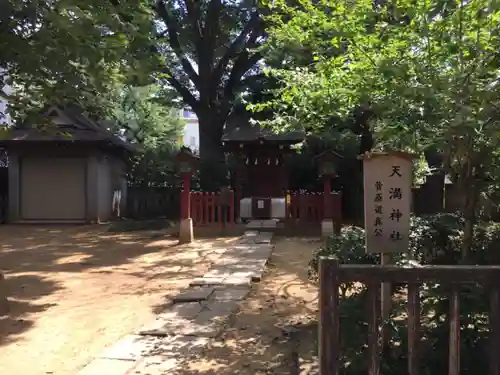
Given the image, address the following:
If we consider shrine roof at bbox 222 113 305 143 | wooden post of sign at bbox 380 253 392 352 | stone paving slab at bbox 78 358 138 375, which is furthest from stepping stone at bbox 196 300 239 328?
shrine roof at bbox 222 113 305 143

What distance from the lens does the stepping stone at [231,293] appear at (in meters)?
7.16

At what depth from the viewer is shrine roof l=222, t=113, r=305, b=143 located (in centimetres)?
1714

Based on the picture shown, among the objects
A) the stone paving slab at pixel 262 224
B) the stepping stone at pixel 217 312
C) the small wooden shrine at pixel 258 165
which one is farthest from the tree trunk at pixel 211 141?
the stepping stone at pixel 217 312

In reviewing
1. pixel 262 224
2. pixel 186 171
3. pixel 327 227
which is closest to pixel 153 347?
pixel 186 171

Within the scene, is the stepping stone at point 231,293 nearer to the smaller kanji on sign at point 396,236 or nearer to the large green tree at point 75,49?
the smaller kanji on sign at point 396,236

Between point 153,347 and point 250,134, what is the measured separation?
13.2 meters

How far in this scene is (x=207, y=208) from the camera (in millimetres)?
15219

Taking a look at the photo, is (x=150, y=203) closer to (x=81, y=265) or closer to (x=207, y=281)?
(x=81, y=265)

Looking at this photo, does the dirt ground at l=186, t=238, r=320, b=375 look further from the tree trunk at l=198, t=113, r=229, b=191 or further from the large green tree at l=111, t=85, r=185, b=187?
the large green tree at l=111, t=85, r=185, b=187

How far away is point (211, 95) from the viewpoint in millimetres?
21312

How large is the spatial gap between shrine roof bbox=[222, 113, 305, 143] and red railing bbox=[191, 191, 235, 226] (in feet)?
9.33

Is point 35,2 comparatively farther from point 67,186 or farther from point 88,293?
point 67,186

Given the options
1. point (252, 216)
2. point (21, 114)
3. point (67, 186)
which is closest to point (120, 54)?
point (21, 114)

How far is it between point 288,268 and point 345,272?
6.81 m
